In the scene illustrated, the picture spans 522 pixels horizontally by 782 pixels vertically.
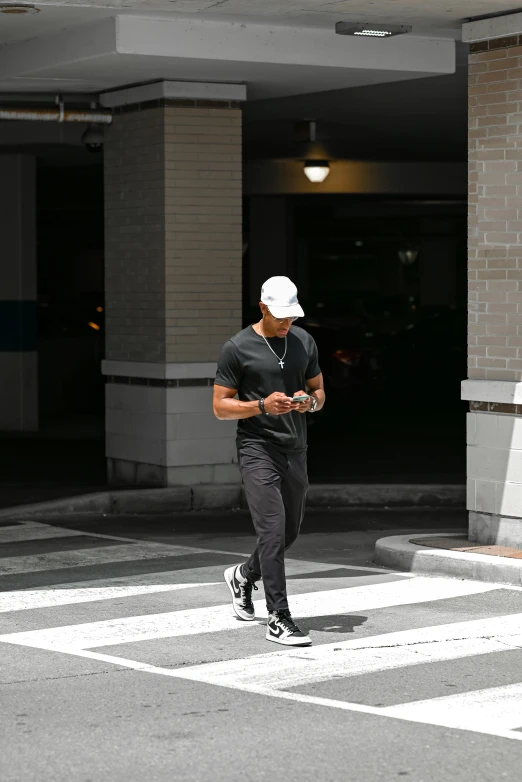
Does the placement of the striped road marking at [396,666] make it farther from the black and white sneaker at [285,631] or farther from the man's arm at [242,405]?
the man's arm at [242,405]

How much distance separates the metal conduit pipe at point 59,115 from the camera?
14.5 m

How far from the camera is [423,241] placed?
115ft

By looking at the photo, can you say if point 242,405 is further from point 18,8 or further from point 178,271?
point 178,271

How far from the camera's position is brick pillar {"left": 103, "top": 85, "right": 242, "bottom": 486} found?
555 inches

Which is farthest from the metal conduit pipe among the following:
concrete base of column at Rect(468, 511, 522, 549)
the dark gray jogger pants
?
the dark gray jogger pants

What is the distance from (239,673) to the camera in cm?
746

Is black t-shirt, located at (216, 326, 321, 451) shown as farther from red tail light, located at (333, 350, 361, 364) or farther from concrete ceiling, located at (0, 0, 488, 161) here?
red tail light, located at (333, 350, 361, 364)

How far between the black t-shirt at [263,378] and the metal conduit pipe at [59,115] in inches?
267

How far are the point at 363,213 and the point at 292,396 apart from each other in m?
24.7

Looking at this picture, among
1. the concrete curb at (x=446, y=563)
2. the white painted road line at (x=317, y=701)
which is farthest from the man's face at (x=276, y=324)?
the concrete curb at (x=446, y=563)

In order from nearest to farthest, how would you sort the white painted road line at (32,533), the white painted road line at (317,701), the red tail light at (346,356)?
the white painted road line at (317,701), the white painted road line at (32,533), the red tail light at (346,356)

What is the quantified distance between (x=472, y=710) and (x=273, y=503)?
186cm

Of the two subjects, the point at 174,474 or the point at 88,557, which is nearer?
the point at 88,557

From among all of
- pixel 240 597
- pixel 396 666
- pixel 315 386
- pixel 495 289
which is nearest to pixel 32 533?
pixel 240 597
